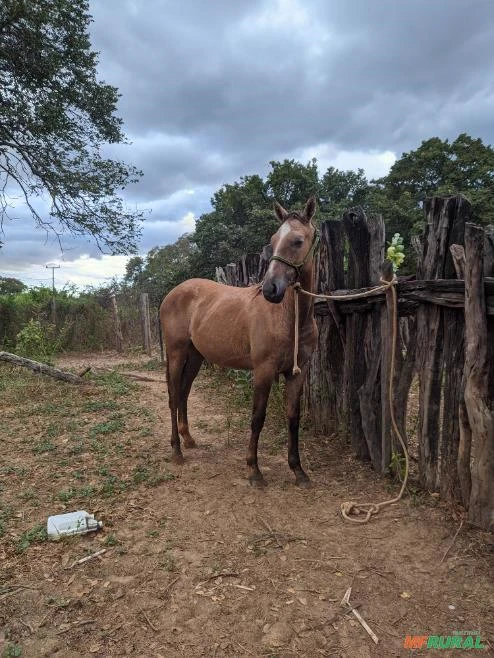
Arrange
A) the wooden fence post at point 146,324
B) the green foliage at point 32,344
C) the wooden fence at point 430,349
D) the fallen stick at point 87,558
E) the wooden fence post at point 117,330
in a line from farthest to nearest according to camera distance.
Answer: the wooden fence post at point 117,330
the wooden fence post at point 146,324
the green foliage at point 32,344
the wooden fence at point 430,349
the fallen stick at point 87,558

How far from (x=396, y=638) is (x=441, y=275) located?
2.22 m

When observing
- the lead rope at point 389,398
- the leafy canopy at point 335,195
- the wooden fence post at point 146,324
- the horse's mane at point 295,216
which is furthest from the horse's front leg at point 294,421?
the leafy canopy at point 335,195

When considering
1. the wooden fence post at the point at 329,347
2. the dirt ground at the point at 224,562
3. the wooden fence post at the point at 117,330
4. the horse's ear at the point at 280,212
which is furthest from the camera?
the wooden fence post at the point at 117,330

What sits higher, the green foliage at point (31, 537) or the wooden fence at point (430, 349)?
the wooden fence at point (430, 349)

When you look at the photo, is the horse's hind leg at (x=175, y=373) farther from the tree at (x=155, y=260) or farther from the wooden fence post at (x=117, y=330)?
the tree at (x=155, y=260)

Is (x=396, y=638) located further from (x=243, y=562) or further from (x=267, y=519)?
(x=267, y=519)

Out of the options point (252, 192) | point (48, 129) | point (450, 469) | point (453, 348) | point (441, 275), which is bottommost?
point (450, 469)

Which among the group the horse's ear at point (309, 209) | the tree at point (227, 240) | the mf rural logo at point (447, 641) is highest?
the tree at point (227, 240)

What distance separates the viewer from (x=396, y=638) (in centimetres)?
181

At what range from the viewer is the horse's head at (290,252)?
9.46 feet

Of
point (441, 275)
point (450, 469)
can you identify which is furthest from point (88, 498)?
point (441, 275)

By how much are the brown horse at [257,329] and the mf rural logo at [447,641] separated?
162 cm

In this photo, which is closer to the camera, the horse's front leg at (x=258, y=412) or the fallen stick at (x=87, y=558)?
the fallen stick at (x=87, y=558)

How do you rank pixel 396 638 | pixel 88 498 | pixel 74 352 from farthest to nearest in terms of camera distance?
1. pixel 74 352
2. pixel 88 498
3. pixel 396 638
